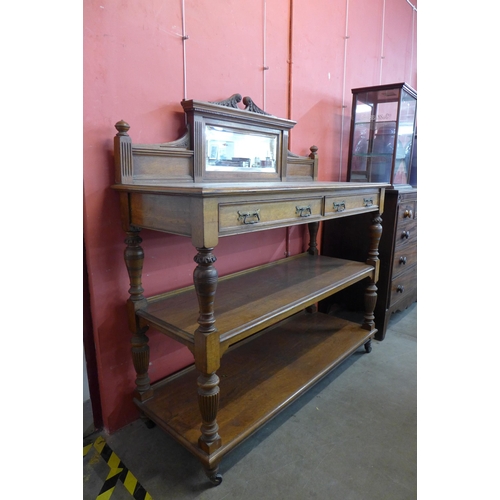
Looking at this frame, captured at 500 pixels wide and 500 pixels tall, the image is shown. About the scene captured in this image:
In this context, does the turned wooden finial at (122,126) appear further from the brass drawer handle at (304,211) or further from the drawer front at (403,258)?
the drawer front at (403,258)

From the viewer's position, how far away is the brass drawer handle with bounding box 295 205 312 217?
1.60m

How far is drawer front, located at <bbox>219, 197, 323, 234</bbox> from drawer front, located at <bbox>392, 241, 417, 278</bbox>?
111 centimetres

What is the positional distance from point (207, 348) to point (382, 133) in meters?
2.22

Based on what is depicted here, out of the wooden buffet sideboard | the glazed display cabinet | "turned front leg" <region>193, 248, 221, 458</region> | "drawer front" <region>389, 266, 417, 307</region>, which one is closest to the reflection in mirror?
the wooden buffet sideboard

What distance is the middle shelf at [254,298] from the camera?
1.44 metres

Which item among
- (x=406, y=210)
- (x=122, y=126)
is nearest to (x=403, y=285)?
(x=406, y=210)

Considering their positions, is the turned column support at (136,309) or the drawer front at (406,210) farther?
the drawer front at (406,210)

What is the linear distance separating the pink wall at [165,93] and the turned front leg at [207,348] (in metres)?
0.52

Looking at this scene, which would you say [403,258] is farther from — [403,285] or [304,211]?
[304,211]

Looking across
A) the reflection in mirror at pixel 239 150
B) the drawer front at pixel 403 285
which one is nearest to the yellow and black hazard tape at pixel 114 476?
the reflection in mirror at pixel 239 150

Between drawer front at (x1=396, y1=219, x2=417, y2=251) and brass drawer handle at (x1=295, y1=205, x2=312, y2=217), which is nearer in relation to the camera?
brass drawer handle at (x1=295, y1=205, x2=312, y2=217)

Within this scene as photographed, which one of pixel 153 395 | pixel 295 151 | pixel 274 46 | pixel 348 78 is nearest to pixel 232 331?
pixel 153 395

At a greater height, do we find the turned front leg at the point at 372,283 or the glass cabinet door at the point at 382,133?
the glass cabinet door at the point at 382,133

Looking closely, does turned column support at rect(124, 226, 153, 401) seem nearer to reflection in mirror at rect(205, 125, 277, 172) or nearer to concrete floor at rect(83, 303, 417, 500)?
concrete floor at rect(83, 303, 417, 500)
